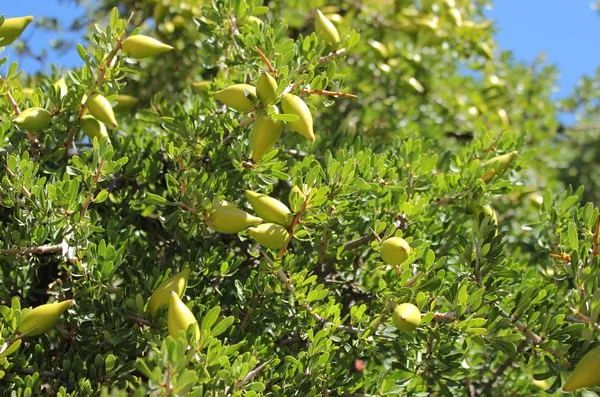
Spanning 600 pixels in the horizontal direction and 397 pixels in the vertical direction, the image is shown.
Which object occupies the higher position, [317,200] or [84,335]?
[317,200]

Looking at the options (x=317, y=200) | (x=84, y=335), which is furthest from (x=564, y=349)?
(x=84, y=335)

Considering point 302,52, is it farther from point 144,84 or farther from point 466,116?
point 144,84

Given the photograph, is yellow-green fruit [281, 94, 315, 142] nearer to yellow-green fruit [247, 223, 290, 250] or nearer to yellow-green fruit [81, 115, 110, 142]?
yellow-green fruit [247, 223, 290, 250]

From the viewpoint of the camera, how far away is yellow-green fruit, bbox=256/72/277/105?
4.19ft

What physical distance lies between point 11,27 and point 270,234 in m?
0.77

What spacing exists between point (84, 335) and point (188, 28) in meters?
1.80

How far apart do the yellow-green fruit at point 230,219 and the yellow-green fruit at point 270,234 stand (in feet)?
0.08

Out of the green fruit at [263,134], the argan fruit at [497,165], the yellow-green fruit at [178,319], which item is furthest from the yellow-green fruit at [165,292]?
the argan fruit at [497,165]

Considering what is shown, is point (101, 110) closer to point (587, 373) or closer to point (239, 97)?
point (239, 97)

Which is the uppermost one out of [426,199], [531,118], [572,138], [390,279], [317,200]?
[317,200]

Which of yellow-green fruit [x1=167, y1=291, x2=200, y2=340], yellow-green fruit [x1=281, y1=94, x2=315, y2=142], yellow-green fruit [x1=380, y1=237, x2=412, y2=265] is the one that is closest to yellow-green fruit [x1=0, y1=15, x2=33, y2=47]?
yellow-green fruit [x1=281, y1=94, x2=315, y2=142]

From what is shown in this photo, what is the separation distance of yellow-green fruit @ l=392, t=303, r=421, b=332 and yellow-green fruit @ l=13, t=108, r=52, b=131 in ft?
2.92

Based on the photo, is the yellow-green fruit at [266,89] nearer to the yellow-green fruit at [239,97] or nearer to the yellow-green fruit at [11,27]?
the yellow-green fruit at [239,97]

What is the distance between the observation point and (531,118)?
3238 mm
